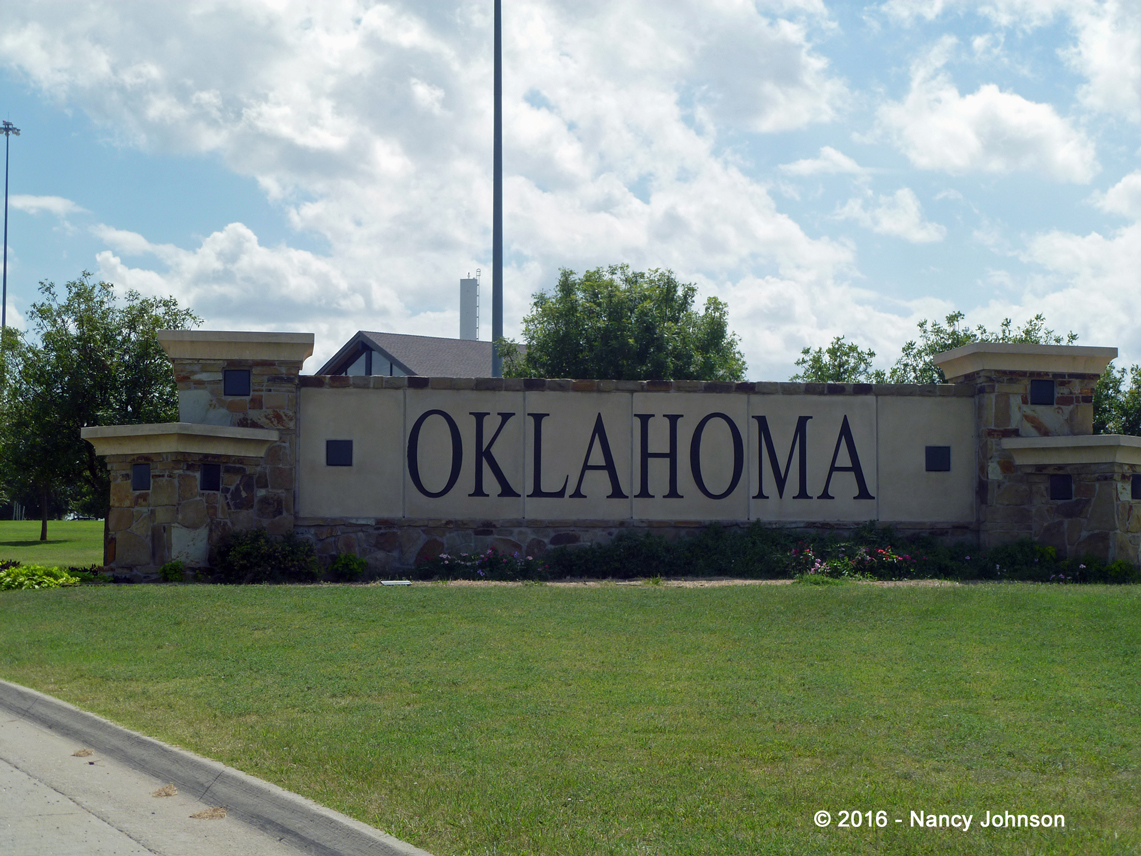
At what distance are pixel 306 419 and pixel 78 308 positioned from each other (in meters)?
8.37

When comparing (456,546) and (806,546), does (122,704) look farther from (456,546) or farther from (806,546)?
(806,546)

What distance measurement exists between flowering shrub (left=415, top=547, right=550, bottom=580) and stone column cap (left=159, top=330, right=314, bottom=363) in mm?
3989

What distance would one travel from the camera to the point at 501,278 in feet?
85.8

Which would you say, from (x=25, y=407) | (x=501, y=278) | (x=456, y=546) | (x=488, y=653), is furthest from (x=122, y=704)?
(x=501, y=278)

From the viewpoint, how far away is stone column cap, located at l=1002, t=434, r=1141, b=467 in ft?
51.8

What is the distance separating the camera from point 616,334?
25.4 metres

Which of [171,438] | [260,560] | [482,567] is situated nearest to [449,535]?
[482,567]

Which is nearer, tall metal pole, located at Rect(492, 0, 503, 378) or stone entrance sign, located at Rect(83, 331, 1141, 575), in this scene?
stone entrance sign, located at Rect(83, 331, 1141, 575)

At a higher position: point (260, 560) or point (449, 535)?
point (449, 535)

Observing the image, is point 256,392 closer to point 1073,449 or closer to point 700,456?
point 700,456

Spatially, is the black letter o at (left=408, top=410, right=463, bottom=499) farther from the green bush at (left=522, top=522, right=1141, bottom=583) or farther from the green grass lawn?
the green grass lawn

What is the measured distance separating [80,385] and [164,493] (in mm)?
7211

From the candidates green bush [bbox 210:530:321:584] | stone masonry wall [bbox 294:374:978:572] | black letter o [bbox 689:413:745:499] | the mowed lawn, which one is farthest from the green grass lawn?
black letter o [bbox 689:413:745:499]

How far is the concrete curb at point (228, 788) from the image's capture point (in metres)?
5.17
